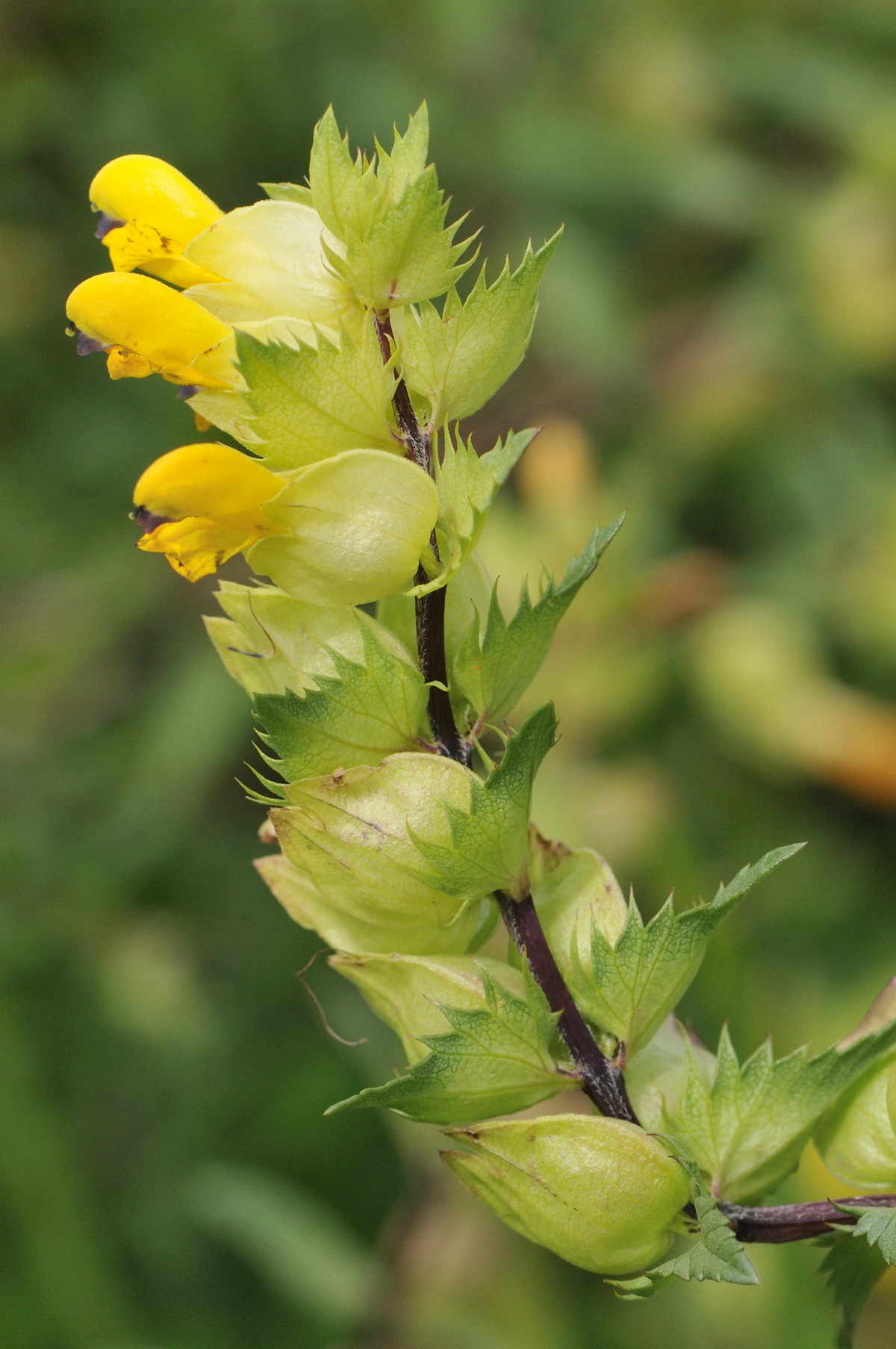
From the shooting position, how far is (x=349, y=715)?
23.2 inches

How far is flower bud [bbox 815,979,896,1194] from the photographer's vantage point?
2.01 ft

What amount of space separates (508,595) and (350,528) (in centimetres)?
139

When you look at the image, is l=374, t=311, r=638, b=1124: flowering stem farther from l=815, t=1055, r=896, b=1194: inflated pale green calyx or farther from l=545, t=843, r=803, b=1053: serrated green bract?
l=815, t=1055, r=896, b=1194: inflated pale green calyx

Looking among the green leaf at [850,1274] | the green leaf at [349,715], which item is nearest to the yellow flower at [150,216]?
the green leaf at [349,715]

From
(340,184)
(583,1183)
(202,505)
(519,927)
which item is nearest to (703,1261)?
(583,1183)

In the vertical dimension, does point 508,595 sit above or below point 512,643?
below

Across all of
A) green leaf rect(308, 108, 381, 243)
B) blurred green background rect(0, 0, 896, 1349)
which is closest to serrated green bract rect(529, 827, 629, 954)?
green leaf rect(308, 108, 381, 243)

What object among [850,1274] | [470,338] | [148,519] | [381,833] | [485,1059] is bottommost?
[850,1274]

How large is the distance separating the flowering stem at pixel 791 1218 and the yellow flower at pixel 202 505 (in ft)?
1.36

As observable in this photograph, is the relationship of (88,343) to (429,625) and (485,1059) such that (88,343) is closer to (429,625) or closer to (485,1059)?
(429,625)

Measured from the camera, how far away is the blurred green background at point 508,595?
1543 millimetres

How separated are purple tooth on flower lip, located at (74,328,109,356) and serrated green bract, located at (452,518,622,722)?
241mm

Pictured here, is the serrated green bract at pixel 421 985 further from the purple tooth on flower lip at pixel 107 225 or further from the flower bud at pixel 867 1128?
the purple tooth on flower lip at pixel 107 225

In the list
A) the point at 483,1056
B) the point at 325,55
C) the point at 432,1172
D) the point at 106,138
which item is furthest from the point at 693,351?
the point at 483,1056
